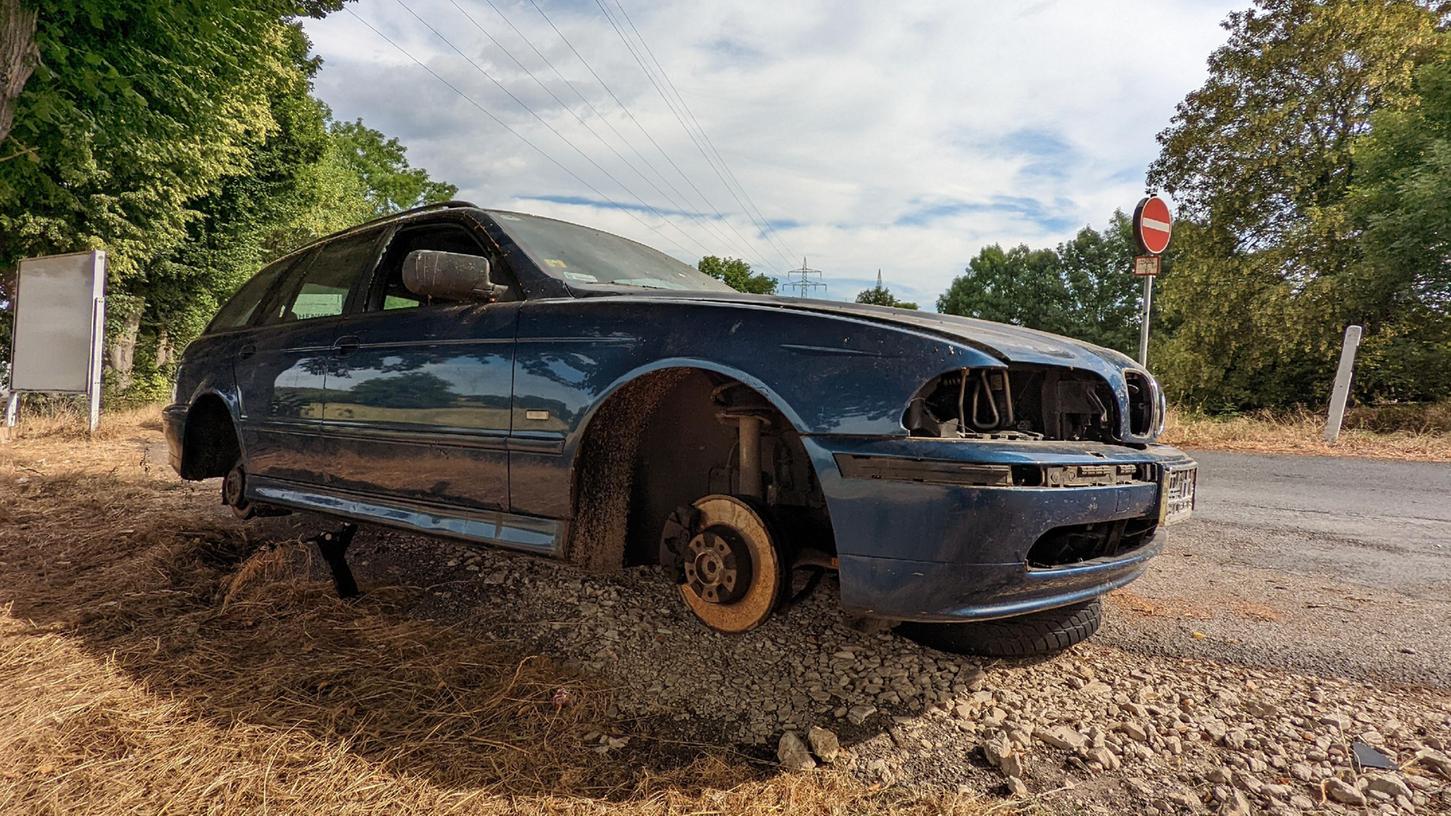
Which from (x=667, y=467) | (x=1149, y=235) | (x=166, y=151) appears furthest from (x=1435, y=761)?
(x=166, y=151)

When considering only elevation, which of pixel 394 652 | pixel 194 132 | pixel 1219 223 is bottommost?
pixel 394 652

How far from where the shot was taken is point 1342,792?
1654mm

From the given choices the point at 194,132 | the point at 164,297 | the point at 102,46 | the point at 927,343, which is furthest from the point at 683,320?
the point at 164,297

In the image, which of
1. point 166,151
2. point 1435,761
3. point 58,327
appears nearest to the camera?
point 1435,761

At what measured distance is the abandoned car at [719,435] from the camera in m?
1.74

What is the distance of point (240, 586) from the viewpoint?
2.93 meters

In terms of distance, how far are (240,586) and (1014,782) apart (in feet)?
9.94

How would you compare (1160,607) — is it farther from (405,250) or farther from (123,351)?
(123,351)

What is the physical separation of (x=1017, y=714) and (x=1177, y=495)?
0.87 meters

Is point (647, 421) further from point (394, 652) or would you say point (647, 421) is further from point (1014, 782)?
point (1014, 782)

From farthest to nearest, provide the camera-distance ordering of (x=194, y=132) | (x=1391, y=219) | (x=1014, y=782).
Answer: (x=1391, y=219)
(x=194, y=132)
(x=1014, y=782)

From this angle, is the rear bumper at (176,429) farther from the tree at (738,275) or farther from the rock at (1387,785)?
the tree at (738,275)

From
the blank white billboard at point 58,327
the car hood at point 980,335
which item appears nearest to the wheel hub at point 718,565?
the car hood at point 980,335

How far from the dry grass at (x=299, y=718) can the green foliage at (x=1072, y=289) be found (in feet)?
141
